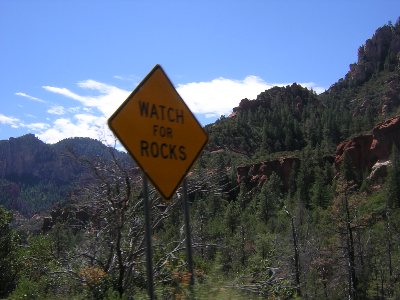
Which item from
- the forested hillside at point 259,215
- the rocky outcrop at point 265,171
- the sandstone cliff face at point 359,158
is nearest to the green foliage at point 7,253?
the forested hillside at point 259,215

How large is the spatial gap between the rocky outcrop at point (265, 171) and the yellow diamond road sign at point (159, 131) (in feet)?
275

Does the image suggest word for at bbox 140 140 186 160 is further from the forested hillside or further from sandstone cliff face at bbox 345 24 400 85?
sandstone cliff face at bbox 345 24 400 85

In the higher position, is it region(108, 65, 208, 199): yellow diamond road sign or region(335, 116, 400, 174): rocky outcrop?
region(335, 116, 400, 174): rocky outcrop

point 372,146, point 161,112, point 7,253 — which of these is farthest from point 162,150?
point 372,146

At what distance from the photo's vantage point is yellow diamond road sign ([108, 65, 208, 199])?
4309mm

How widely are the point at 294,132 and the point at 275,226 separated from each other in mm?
52733

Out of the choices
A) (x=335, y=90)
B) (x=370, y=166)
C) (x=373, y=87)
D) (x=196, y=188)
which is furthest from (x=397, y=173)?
(x=335, y=90)

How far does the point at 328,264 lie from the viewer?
37.1 m

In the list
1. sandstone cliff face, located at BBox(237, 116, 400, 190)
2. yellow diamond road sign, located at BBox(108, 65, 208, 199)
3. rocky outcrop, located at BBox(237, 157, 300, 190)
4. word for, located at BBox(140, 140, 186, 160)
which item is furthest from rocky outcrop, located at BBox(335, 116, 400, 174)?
word for, located at BBox(140, 140, 186, 160)

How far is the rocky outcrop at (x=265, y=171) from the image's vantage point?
88.8m

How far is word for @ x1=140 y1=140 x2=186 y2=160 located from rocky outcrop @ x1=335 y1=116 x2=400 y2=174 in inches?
3186

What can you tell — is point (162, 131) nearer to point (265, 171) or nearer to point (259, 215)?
point (259, 215)

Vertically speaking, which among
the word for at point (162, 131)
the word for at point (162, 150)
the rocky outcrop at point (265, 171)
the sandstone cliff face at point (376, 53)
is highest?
the sandstone cliff face at point (376, 53)

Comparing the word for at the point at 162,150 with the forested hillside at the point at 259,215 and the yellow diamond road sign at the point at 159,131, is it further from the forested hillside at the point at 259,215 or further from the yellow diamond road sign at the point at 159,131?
the forested hillside at the point at 259,215
